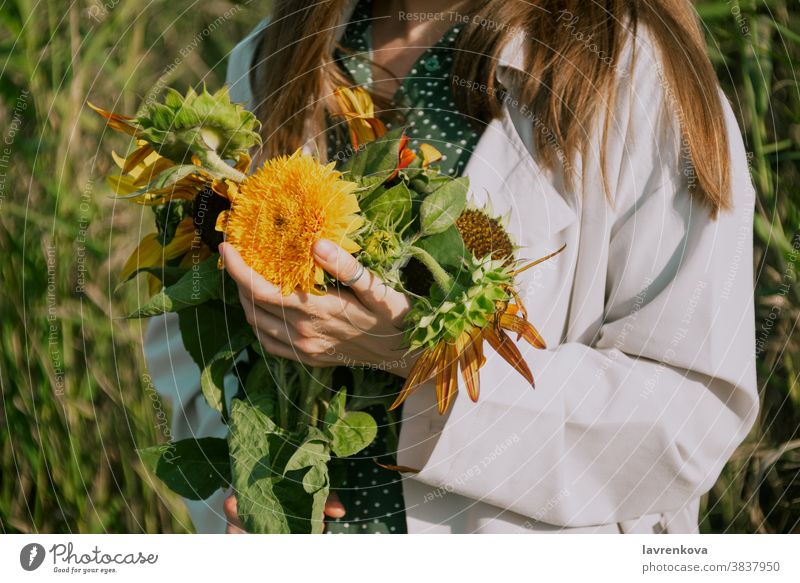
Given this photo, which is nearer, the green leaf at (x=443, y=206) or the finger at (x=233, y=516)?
the green leaf at (x=443, y=206)

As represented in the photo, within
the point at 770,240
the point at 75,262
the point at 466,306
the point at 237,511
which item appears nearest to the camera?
the point at 466,306

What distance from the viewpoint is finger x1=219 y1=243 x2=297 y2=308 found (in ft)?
1.63

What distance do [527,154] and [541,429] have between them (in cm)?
21

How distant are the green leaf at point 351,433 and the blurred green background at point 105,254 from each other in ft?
1.77

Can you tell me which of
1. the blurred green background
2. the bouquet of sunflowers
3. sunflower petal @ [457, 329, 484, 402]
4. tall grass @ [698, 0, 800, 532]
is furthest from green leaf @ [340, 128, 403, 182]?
tall grass @ [698, 0, 800, 532]

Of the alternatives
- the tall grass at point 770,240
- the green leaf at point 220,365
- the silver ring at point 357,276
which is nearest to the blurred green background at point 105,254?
the tall grass at point 770,240

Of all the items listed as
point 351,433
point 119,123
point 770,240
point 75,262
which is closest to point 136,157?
point 119,123

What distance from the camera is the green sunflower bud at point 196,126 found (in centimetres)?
50

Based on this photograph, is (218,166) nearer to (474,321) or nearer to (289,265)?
(289,265)

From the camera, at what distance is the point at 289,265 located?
50 cm

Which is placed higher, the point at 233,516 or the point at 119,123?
the point at 119,123

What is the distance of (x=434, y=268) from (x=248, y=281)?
0.37ft

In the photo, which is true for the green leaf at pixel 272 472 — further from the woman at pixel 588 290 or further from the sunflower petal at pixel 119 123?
the sunflower petal at pixel 119 123

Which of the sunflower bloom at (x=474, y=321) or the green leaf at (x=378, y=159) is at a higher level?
the green leaf at (x=378, y=159)
